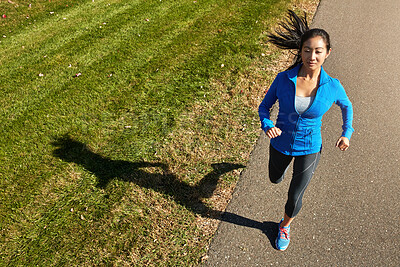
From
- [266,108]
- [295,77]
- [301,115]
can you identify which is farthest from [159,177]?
[295,77]

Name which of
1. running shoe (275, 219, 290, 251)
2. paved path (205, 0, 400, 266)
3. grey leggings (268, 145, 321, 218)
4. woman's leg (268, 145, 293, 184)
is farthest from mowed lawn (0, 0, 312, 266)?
grey leggings (268, 145, 321, 218)

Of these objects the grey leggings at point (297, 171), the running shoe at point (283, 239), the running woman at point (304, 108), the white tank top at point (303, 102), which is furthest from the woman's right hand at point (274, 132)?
the running shoe at point (283, 239)

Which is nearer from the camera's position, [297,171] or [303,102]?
[303,102]

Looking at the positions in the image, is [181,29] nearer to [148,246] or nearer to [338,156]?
[338,156]

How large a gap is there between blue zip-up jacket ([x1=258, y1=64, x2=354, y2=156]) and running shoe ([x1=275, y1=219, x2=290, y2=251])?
97 cm

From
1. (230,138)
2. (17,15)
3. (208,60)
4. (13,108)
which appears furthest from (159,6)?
(230,138)

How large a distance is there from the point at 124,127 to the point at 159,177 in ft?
4.25

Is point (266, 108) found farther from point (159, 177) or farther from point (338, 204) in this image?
point (159, 177)

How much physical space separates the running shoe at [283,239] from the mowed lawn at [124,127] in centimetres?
80

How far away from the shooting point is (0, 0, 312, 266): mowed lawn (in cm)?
373

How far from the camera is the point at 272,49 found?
6.82 m

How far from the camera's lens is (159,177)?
4320mm

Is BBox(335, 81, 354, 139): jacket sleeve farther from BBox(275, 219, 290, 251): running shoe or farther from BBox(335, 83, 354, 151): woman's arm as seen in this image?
BBox(275, 219, 290, 251): running shoe

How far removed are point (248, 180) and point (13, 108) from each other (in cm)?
445
